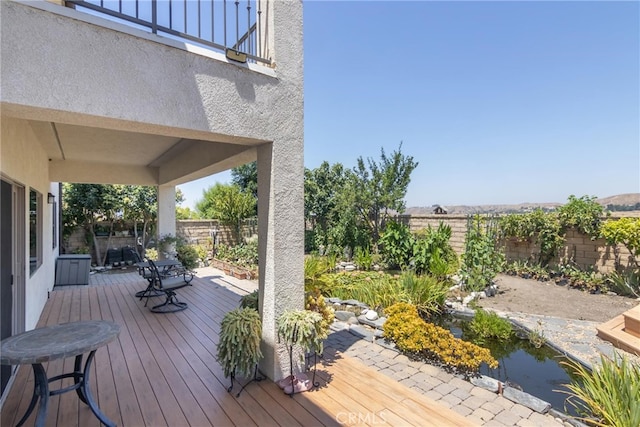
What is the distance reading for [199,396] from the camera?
3.12 metres

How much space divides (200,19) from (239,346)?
337 cm

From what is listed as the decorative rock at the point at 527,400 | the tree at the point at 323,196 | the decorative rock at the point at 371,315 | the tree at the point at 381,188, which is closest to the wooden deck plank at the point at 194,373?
the decorative rock at the point at 527,400

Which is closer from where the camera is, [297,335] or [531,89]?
[297,335]

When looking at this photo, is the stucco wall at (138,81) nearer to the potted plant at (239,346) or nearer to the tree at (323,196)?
the potted plant at (239,346)

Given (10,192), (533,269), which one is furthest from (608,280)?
(10,192)

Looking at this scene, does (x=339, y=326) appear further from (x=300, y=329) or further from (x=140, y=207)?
(x=140, y=207)

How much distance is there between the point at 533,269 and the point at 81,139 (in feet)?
38.0

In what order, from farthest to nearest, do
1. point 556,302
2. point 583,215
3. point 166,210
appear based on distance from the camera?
point 166,210
point 583,215
point 556,302

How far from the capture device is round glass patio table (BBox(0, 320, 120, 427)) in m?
2.15

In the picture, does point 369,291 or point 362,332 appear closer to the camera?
point 362,332

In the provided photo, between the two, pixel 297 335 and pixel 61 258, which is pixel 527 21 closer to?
pixel 297 335

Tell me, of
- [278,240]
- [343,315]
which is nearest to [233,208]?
[343,315]

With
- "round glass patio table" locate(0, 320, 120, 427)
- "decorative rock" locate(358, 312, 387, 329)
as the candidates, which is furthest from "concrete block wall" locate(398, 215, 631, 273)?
"round glass patio table" locate(0, 320, 120, 427)

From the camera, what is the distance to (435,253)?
833cm
